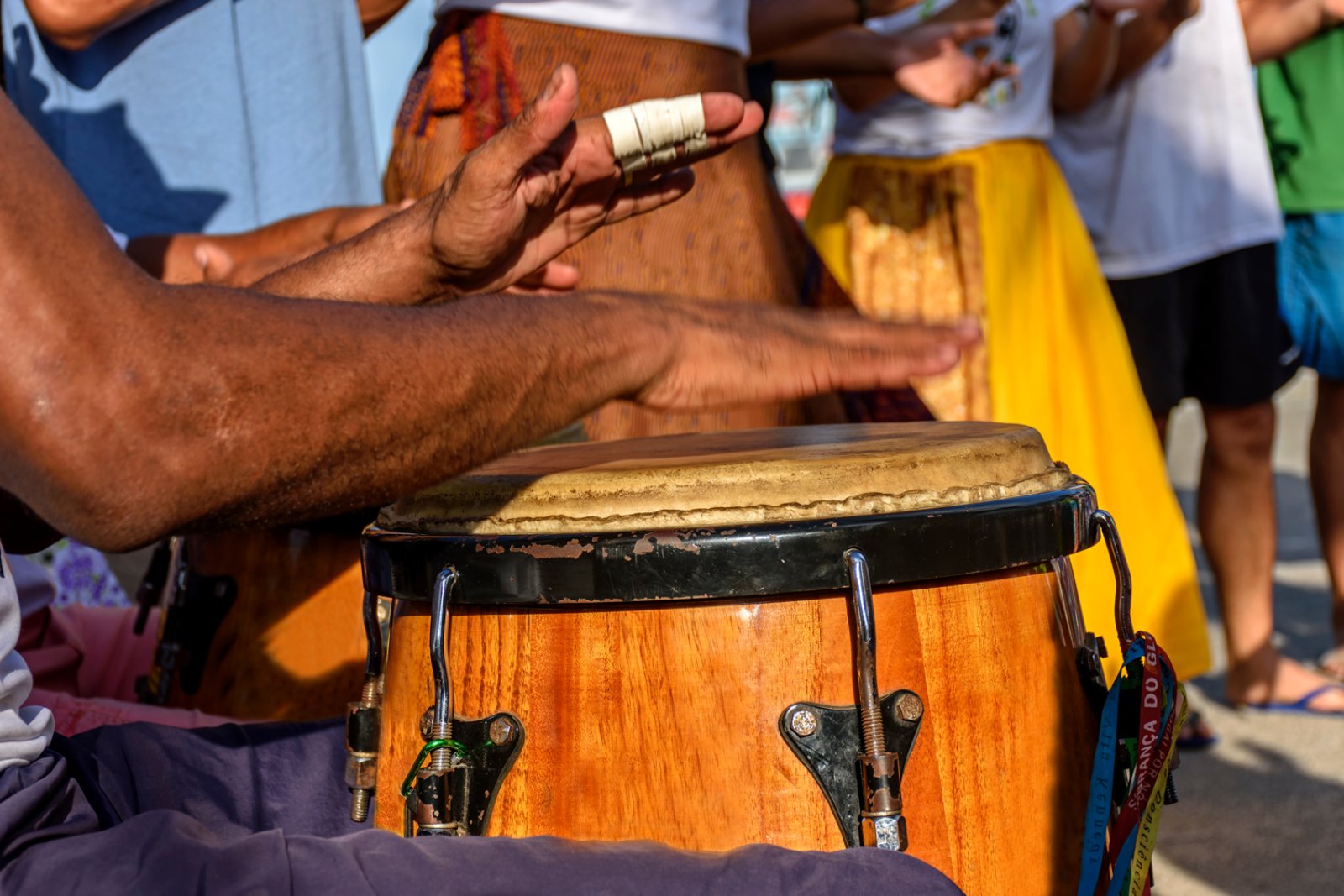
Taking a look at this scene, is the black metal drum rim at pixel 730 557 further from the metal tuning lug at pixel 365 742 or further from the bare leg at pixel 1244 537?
the bare leg at pixel 1244 537

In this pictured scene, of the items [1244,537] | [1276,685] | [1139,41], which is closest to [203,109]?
[1139,41]

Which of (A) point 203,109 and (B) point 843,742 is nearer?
(B) point 843,742

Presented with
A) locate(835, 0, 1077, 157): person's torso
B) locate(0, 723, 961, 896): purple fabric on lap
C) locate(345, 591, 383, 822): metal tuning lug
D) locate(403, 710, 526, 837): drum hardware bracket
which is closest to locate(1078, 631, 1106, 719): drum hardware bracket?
locate(0, 723, 961, 896): purple fabric on lap

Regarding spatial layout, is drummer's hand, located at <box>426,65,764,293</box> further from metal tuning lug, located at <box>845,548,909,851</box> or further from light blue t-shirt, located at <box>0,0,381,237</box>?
light blue t-shirt, located at <box>0,0,381,237</box>

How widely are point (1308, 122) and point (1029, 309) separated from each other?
0.95m

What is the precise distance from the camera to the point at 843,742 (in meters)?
0.98

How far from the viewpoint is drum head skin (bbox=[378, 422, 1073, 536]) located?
1.01 meters

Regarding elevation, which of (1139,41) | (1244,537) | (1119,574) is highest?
(1139,41)

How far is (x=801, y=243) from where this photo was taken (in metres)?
2.06

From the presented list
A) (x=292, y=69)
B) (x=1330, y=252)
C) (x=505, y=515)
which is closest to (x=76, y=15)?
(x=292, y=69)

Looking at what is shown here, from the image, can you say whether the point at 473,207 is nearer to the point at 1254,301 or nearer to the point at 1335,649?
the point at 1254,301

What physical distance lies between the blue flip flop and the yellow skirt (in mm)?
315

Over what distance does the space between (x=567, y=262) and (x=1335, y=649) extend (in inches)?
85.3

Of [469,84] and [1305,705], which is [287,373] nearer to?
[469,84]
